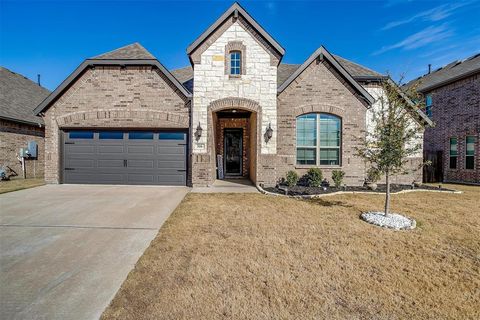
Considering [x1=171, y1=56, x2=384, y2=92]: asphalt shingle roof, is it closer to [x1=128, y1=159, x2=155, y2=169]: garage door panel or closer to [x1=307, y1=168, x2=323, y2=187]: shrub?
[x1=128, y1=159, x2=155, y2=169]: garage door panel

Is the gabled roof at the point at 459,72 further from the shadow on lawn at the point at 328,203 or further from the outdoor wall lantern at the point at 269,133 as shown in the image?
the shadow on lawn at the point at 328,203

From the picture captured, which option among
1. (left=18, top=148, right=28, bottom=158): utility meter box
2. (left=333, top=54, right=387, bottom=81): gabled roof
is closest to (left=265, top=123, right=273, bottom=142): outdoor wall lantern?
(left=333, top=54, right=387, bottom=81): gabled roof

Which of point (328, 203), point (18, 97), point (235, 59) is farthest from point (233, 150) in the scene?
point (18, 97)

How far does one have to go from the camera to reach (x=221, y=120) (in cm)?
1337

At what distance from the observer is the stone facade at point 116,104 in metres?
10.4

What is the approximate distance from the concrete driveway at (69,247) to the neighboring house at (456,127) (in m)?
17.3

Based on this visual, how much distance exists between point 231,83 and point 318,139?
502 cm

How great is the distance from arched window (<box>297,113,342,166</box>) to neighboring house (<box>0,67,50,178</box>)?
15.3 meters

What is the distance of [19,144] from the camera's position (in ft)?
43.4

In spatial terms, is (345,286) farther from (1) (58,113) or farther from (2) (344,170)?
(1) (58,113)

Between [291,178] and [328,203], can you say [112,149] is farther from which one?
[328,203]

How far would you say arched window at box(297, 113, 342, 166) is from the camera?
10.8 metres

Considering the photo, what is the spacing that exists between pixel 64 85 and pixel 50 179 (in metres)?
4.52

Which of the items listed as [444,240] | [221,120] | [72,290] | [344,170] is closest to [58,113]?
[221,120]
